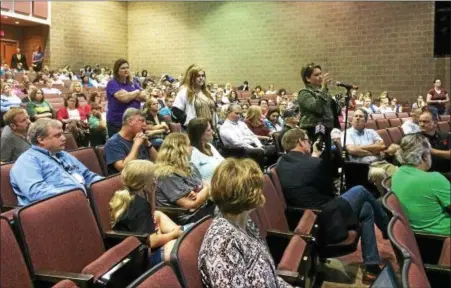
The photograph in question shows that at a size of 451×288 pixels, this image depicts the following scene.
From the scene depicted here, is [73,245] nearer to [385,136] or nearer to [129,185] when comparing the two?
[129,185]

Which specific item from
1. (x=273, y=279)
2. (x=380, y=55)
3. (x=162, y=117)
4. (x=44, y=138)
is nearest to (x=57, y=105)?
(x=162, y=117)

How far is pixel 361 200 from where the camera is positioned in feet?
9.28

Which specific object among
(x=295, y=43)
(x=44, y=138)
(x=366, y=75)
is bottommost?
(x=44, y=138)

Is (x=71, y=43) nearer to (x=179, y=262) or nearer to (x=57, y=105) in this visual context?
(x=57, y=105)

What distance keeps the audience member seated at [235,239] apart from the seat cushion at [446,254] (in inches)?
33.4

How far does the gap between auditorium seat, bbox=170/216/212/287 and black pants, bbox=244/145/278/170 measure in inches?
133

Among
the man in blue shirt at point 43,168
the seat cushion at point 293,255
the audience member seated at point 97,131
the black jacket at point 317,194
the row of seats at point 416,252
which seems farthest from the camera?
the audience member seated at point 97,131

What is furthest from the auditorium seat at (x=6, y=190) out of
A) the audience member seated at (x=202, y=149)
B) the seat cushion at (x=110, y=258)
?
the audience member seated at (x=202, y=149)

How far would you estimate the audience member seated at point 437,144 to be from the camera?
15.1 feet

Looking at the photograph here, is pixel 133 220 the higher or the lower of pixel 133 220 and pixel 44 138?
the lower

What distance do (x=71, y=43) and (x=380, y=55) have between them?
32.2 feet

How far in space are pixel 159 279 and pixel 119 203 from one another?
3.59 feet

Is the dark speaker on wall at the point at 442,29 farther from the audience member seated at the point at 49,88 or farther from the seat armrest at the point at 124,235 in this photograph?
the seat armrest at the point at 124,235

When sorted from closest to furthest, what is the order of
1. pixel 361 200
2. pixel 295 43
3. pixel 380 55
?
1. pixel 361 200
2. pixel 380 55
3. pixel 295 43
